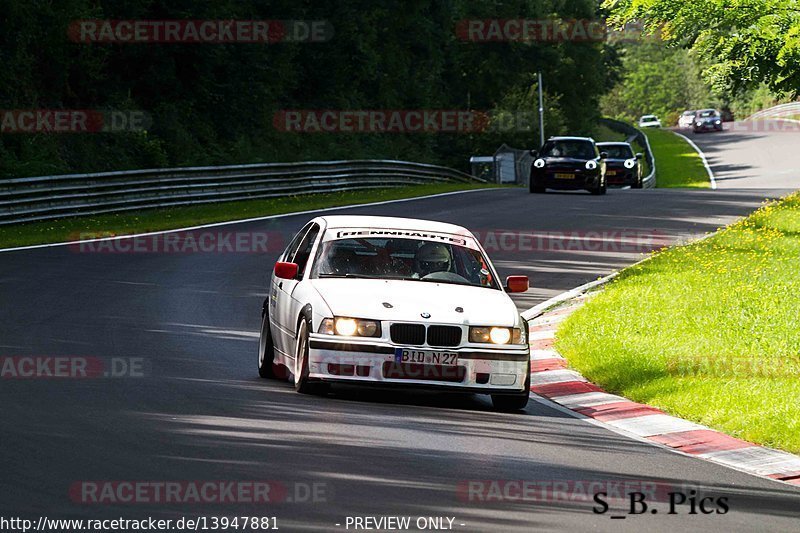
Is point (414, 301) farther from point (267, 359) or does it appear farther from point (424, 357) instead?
point (267, 359)

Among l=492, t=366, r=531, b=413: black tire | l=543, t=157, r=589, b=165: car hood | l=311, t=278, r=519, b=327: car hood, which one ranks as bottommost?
l=492, t=366, r=531, b=413: black tire

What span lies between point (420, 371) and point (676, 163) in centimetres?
6790

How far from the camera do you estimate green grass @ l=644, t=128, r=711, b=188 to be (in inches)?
2566

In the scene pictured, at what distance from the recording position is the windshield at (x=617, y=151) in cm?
5062

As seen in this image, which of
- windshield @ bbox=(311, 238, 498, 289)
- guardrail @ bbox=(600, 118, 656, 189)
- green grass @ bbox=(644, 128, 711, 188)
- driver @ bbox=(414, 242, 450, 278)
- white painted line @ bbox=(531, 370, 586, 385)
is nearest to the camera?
windshield @ bbox=(311, 238, 498, 289)

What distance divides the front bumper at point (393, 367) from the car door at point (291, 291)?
0.74m

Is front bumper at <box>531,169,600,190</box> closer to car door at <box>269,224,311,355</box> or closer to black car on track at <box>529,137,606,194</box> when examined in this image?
black car on track at <box>529,137,606,194</box>

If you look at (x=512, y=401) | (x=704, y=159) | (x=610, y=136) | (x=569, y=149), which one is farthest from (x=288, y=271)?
(x=610, y=136)

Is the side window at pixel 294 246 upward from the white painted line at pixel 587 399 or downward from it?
upward

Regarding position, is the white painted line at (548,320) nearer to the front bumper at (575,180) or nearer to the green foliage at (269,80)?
the green foliage at (269,80)

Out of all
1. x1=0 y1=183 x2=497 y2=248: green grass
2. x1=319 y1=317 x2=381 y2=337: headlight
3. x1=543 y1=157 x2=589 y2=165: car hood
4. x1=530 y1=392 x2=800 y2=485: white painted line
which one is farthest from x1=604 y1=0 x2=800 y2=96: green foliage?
x1=543 y1=157 x2=589 y2=165: car hood

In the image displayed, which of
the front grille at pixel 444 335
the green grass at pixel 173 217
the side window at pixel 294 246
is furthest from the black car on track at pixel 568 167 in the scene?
the front grille at pixel 444 335

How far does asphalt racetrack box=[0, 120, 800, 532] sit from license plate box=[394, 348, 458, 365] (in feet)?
1.25

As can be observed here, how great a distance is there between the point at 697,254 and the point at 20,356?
12601 mm
